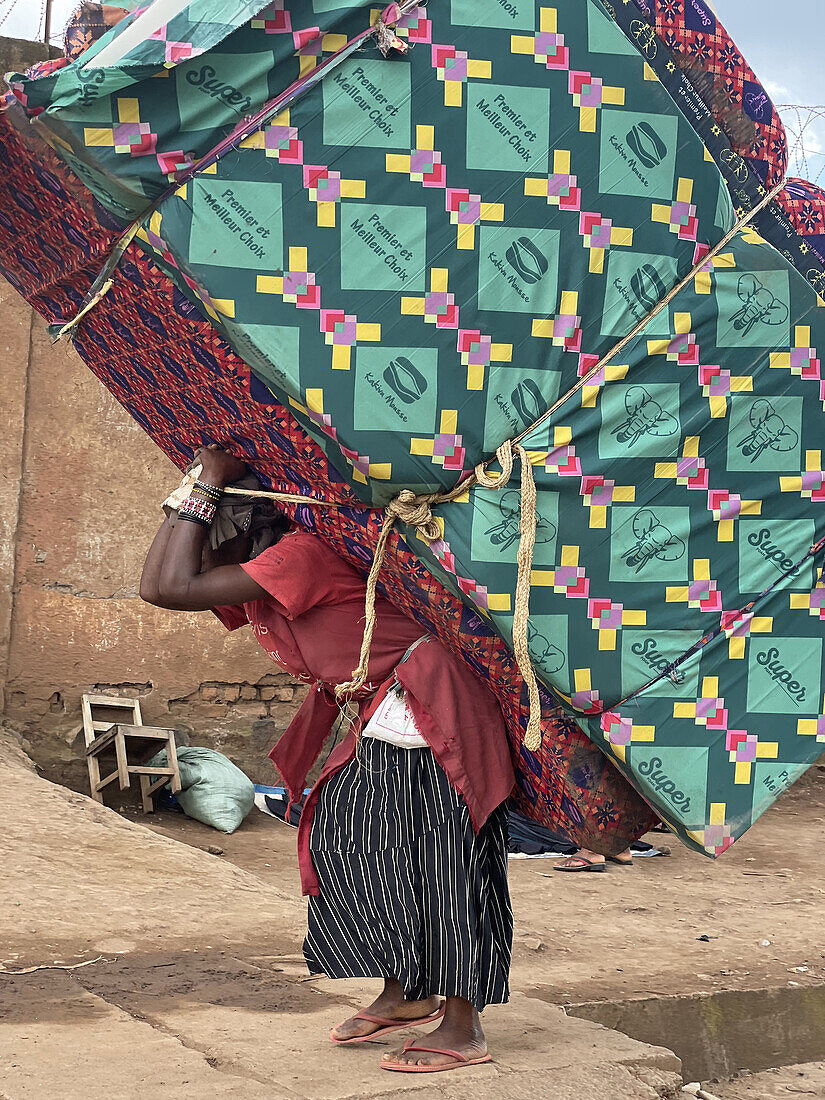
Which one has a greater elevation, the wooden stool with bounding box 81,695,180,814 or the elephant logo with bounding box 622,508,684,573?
the elephant logo with bounding box 622,508,684,573

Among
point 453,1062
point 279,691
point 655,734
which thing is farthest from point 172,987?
point 279,691

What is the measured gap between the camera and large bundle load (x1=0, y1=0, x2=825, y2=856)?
183 centimetres

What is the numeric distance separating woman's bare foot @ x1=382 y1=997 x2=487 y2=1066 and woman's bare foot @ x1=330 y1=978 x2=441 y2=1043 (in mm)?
127

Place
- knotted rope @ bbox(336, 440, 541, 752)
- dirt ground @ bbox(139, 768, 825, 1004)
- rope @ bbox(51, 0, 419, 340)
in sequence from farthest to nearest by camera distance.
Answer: dirt ground @ bbox(139, 768, 825, 1004) < knotted rope @ bbox(336, 440, 541, 752) < rope @ bbox(51, 0, 419, 340)

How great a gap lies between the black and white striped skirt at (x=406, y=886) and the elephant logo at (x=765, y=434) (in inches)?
37.7

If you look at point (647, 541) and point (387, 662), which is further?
point (387, 662)

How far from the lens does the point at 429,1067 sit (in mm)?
2410

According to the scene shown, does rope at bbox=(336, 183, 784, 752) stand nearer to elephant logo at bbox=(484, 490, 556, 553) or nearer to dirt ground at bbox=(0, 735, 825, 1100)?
elephant logo at bbox=(484, 490, 556, 553)

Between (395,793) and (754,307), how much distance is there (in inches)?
49.8

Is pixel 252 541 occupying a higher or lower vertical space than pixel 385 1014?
higher

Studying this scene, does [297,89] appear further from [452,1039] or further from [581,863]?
[581,863]

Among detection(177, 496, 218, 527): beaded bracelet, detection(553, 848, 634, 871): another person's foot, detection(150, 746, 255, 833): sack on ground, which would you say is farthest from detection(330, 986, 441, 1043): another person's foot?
detection(150, 746, 255, 833): sack on ground

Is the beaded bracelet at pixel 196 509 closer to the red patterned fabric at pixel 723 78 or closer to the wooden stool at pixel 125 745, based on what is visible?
the red patterned fabric at pixel 723 78

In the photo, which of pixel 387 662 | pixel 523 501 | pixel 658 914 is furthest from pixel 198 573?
pixel 658 914
